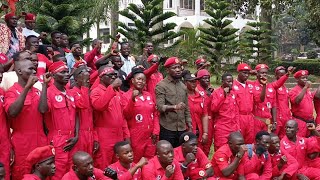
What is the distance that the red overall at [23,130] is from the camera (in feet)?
18.5

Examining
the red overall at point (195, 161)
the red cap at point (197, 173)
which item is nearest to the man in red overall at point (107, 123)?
the red overall at point (195, 161)

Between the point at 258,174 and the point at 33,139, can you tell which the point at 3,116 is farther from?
the point at 258,174

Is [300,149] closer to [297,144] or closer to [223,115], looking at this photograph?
[297,144]

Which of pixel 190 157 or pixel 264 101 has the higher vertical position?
pixel 264 101

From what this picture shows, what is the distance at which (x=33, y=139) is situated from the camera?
18.6 ft

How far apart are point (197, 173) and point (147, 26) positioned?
1130cm

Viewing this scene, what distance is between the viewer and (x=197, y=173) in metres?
6.70

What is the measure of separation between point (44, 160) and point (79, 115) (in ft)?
3.80

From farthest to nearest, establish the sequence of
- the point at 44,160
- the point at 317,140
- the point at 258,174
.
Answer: the point at 317,140, the point at 258,174, the point at 44,160

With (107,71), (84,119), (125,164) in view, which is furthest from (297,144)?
(84,119)

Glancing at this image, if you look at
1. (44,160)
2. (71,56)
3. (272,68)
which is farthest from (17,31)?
(272,68)

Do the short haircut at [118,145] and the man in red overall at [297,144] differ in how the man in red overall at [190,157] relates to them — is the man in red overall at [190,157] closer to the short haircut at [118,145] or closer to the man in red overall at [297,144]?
the short haircut at [118,145]

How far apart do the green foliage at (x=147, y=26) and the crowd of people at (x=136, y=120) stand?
7.67 metres

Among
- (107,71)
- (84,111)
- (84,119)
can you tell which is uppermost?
(107,71)
